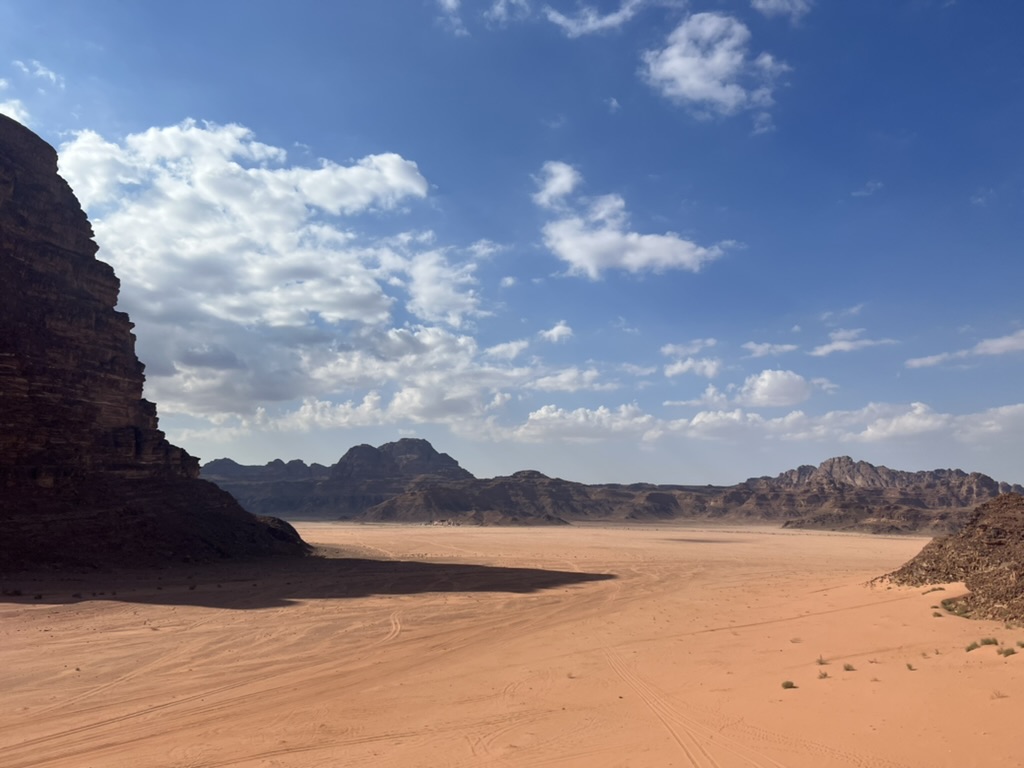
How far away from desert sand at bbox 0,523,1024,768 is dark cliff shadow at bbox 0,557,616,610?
1.14ft

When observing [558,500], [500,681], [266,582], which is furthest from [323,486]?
[500,681]

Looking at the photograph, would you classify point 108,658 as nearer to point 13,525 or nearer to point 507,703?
point 507,703

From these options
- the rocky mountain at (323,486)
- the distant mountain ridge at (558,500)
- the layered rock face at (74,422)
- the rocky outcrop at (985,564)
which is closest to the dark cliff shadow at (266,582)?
the layered rock face at (74,422)

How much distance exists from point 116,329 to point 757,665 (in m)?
45.2

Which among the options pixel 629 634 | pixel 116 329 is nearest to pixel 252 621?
pixel 629 634

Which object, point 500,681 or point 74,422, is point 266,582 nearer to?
point 74,422

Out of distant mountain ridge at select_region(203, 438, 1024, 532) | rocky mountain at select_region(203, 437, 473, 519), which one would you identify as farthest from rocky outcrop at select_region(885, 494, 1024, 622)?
rocky mountain at select_region(203, 437, 473, 519)

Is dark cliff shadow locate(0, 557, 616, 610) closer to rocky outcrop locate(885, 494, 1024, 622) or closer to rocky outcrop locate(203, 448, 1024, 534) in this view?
rocky outcrop locate(885, 494, 1024, 622)

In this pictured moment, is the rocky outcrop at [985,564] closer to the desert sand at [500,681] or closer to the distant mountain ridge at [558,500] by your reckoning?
the desert sand at [500,681]

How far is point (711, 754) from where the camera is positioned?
813 cm

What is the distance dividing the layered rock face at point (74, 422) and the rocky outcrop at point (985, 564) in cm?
3350

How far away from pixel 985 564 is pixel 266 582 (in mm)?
25924

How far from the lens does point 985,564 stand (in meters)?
18.2

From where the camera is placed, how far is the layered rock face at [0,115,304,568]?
3353cm
